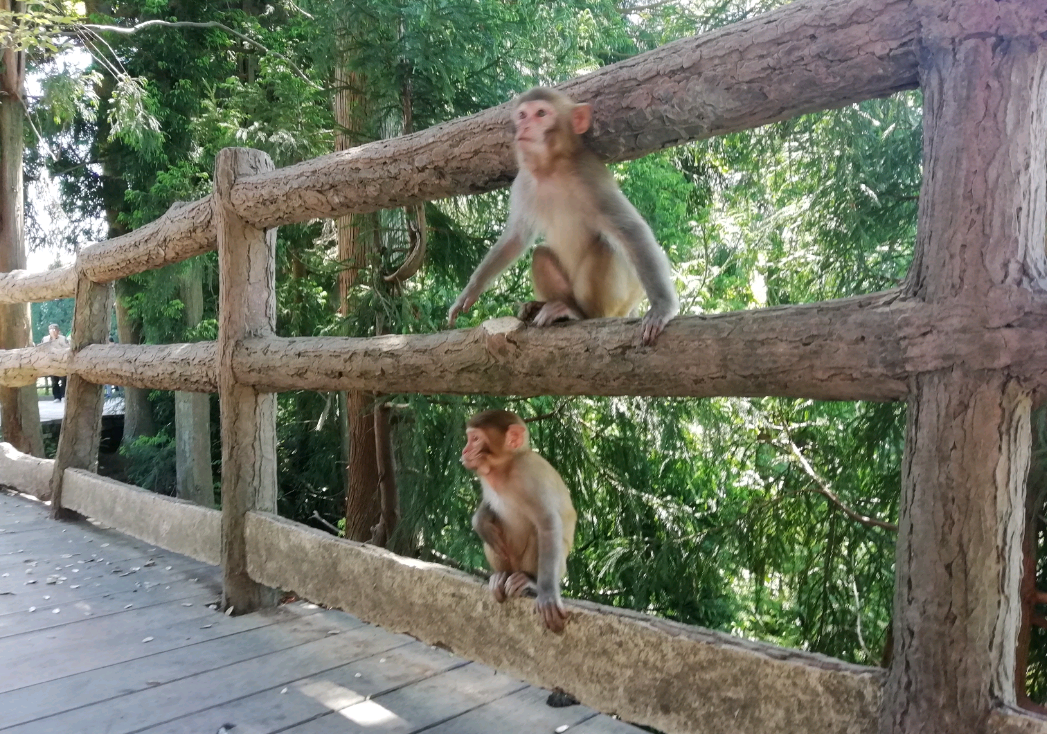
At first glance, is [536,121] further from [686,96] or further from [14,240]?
[14,240]

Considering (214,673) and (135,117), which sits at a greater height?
(135,117)

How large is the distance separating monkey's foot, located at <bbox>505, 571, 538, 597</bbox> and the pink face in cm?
145

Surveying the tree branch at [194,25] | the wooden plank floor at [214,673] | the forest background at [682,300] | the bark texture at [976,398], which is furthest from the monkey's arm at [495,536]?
the tree branch at [194,25]

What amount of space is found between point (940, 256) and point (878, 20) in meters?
0.57

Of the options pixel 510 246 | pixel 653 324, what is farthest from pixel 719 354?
pixel 510 246

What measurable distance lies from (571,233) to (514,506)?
1.03 metres

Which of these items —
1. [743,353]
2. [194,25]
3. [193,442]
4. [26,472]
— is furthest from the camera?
[194,25]

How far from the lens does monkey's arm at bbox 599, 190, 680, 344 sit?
2.29 meters

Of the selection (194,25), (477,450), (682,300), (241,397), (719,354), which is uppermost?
(194,25)

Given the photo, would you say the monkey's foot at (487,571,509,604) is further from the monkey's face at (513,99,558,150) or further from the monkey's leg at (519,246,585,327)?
the monkey's face at (513,99,558,150)

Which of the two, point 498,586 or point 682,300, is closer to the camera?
point 498,586

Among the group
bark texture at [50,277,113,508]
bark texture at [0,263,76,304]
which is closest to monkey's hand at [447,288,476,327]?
bark texture at [50,277,113,508]

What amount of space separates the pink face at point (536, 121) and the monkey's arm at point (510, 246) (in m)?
0.30

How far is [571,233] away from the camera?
2.90 meters
